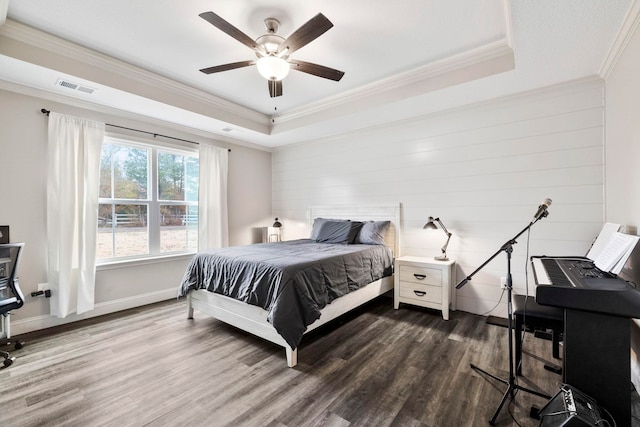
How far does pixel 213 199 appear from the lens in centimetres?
436

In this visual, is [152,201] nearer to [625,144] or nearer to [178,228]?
[178,228]

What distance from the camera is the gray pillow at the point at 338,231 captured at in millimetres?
3824

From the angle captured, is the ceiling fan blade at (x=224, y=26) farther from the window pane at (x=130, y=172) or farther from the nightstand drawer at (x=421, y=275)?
the nightstand drawer at (x=421, y=275)

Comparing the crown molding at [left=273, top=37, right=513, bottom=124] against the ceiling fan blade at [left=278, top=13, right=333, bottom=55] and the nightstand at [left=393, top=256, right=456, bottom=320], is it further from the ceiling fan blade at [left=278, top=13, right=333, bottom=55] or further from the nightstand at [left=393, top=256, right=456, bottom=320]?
the nightstand at [left=393, top=256, right=456, bottom=320]

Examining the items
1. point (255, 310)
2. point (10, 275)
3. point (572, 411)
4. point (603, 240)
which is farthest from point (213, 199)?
point (603, 240)

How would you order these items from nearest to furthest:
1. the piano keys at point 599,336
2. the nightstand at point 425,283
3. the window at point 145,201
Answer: the piano keys at point 599,336 → the nightstand at point 425,283 → the window at point 145,201

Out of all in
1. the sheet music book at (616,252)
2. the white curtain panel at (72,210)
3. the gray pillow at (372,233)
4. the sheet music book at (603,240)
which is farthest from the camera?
the gray pillow at (372,233)

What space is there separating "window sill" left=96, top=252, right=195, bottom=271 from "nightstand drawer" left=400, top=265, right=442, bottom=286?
3.03 meters

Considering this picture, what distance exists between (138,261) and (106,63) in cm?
226

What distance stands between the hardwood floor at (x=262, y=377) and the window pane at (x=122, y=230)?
0.90 metres

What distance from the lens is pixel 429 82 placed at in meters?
2.96

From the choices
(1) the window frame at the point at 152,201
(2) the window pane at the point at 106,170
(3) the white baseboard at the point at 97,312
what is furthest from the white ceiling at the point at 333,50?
(3) the white baseboard at the point at 97,312

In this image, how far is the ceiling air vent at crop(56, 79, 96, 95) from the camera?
2.70m

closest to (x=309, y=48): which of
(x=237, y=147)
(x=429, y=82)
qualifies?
(x=429, y=82)
